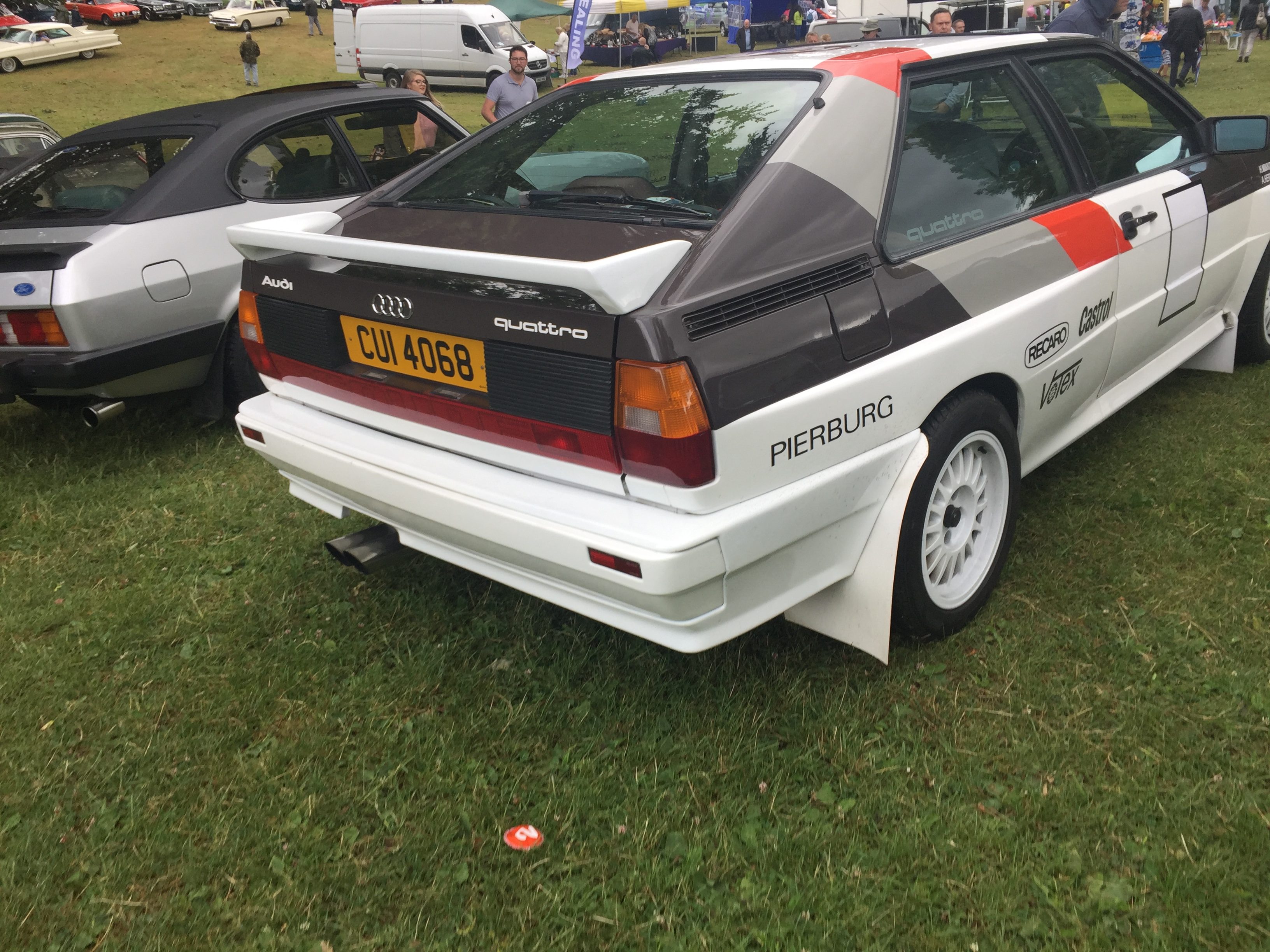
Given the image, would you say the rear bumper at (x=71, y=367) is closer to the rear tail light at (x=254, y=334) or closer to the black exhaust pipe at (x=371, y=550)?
the rear tail light at (x=254, y=334)

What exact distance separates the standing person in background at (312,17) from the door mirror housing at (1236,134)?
38.1 metres

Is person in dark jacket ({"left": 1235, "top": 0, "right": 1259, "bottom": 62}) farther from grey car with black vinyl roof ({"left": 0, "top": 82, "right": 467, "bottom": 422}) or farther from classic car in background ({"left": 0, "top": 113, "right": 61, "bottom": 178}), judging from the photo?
classic car in background ({"left": 0, "top": 113, "right": 61, "bottom": 178})

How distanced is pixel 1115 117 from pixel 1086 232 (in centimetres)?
79

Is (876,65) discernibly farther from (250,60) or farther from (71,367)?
(250,60)

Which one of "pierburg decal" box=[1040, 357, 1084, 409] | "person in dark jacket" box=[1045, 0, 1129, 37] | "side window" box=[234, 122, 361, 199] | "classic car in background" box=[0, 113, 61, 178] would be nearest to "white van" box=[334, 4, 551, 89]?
"classic car in background" box=[0, 113, 61, 178]

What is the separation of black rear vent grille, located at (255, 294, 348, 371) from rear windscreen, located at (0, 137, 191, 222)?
6.72 ft

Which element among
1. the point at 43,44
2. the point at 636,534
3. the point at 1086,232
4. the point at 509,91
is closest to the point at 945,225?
the point at 1086,232

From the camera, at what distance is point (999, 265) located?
273 centimetres

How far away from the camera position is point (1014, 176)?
296 cm

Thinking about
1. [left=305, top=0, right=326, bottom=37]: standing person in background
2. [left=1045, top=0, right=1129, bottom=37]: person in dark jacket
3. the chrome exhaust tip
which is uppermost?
[left=305, top=0, right=326, bottom=37]: standing person in background

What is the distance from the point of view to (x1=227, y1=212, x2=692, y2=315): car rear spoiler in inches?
79.6

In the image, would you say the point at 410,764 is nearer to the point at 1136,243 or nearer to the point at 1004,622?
the point at 1004,622

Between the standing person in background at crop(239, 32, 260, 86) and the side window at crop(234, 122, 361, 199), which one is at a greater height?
Result: the standing person in background at crop(239, 32, 260, 86)

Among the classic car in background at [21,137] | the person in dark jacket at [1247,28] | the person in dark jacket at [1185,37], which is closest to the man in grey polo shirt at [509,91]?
the classic car in background at [21,137]
